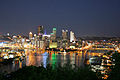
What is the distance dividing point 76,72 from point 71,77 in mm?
240

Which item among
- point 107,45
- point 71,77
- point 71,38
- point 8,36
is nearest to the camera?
point 71,77

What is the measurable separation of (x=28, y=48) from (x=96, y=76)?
42255mm

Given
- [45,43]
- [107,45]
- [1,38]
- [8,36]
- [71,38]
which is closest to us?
[1,38]

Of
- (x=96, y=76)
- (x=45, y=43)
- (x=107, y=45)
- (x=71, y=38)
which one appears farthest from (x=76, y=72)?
(x=71, y=38)

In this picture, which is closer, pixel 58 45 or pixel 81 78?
pixel 81 78

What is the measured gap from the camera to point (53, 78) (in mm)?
3527

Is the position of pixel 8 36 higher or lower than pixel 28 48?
higher

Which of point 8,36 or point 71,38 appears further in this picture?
point 71,38

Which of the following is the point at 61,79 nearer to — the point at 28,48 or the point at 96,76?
the point at 96,76

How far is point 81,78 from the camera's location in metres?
3.35

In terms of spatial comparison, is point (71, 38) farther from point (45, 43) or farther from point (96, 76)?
point (96, 76)

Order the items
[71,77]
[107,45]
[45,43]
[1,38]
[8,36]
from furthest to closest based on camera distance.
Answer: [45,43] < [107,45] < [8,36] < [1,38] < [71,77]

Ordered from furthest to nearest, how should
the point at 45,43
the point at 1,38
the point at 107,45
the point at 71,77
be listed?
the point at 45,43
the point at 107,45
the point at 1,38
the point at 71,77

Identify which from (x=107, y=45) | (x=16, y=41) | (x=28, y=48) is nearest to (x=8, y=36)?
(x=16, y=41)
